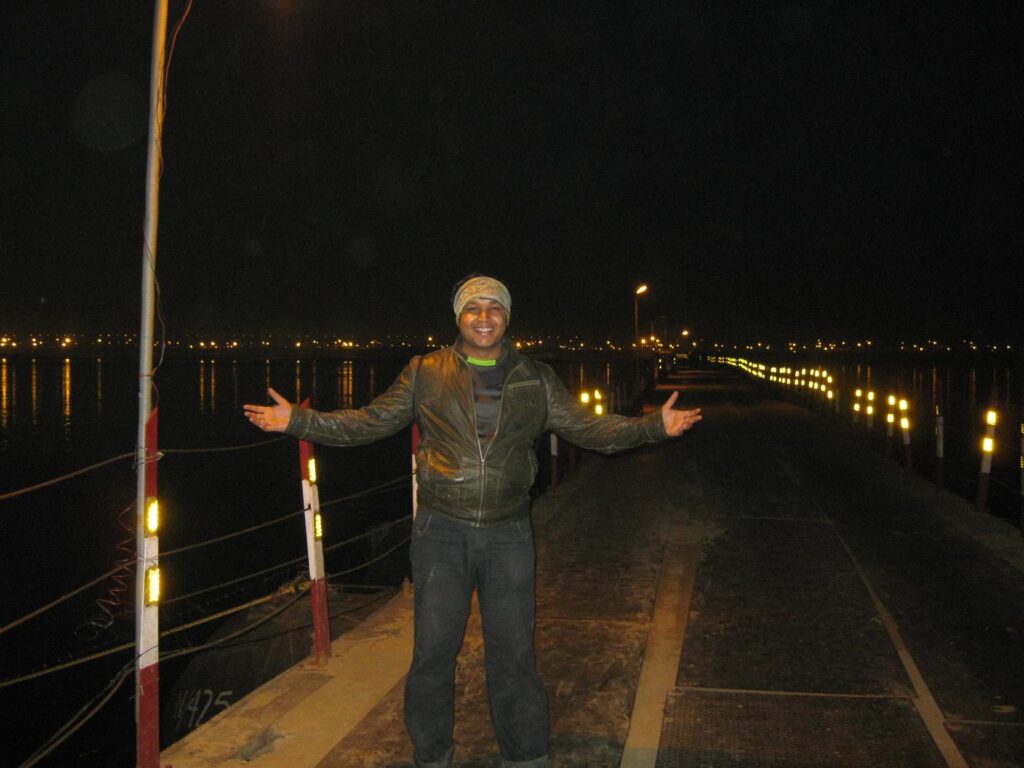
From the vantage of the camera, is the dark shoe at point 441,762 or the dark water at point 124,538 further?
the dark water at point 124,538

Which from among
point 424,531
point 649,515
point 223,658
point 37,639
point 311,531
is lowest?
point 37,639

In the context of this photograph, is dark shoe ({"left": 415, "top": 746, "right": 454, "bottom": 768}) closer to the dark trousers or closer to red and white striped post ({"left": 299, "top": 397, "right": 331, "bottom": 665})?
the dark trousers

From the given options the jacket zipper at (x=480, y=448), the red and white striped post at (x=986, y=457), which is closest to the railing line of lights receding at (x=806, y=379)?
the red and white striped post at (x=986, y=457)

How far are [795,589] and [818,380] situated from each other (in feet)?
81.1

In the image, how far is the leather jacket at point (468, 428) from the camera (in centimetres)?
367

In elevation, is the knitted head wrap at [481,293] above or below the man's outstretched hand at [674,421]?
above

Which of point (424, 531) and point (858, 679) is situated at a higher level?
point (424, 531)

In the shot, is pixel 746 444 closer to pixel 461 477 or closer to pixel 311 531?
pixel 311 531

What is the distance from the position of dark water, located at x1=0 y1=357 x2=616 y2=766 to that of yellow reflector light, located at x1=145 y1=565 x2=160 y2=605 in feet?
1.90

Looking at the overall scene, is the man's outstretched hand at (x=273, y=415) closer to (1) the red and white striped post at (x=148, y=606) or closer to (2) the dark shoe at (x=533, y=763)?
(1) the red and white striped post at (x=148, y=606)

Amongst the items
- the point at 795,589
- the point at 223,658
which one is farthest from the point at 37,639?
the point at 795,589

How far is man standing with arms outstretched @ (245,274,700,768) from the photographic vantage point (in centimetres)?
366

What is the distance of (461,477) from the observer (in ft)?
12.0

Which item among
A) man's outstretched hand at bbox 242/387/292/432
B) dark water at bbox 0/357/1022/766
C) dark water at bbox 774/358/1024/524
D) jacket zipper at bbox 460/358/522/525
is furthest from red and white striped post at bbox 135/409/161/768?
dark water at bbox 774/358/1024/524
